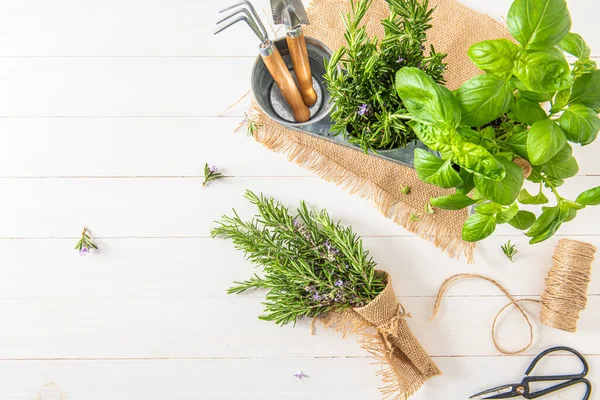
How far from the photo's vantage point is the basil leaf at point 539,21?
64 cm

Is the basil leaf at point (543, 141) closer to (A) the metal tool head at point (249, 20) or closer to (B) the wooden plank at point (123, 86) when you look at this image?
(A) the metal tool head at point (249, 20)

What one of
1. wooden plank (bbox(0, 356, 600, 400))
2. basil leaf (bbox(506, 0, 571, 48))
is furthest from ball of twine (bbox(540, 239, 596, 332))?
basil leaf (bbox(506, 0, 571, 48))

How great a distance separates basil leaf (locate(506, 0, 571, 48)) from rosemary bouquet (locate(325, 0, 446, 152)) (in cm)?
20

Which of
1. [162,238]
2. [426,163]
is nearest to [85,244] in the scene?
[162,238]

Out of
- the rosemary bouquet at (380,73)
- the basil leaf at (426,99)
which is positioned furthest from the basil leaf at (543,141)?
the rosemary bouquet at (380,73)

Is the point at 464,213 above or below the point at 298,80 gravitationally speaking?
below

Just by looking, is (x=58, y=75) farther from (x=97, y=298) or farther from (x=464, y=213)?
(x=464, y=213)

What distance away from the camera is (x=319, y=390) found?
4.00 feet

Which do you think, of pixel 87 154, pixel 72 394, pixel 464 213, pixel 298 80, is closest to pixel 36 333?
pixel 72 394

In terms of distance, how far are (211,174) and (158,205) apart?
0.51 ft

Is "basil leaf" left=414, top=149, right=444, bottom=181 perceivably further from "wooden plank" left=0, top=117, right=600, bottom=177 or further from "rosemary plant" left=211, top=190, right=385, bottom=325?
"wooden plank" left=0, top=117, right=600, bottom=177

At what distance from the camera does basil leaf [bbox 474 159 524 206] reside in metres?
0.71

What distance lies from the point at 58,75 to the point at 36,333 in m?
0.64

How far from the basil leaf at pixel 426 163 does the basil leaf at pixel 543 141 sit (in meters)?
0.12
